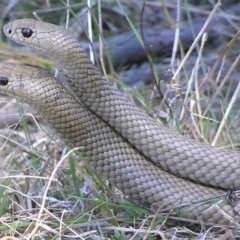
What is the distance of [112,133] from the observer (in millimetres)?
3480

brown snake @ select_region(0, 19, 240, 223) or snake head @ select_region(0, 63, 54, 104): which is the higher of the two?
snake head @ select_region(0, 63, 54, 104)

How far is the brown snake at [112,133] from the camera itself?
3314 mm

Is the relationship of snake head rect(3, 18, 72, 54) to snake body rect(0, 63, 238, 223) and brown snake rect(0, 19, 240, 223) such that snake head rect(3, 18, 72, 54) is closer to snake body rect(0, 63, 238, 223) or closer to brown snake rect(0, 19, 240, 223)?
brown snake rect(0, 19, 240, 223)

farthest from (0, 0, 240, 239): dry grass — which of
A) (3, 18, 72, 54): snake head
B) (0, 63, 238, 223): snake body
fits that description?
(3, 18, 72, 54): snake head

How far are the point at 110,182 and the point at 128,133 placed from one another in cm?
23

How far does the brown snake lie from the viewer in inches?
130

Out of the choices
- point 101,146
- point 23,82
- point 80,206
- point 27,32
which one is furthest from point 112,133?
point 27,32

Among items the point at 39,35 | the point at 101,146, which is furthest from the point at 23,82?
the point at 101,146

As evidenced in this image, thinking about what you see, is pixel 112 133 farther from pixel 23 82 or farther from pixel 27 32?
pixel 27 32

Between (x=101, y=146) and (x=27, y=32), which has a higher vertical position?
(x=27, y=32)

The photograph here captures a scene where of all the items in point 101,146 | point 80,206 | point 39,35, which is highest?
point 39,35

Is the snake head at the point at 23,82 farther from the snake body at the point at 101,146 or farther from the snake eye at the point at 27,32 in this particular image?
the snake eye at the point at 27,32

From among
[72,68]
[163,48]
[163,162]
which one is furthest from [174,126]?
[163,48]

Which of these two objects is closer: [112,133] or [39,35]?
[39,35]
